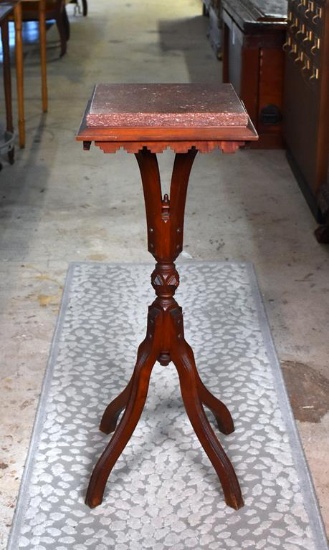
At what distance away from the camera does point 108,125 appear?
182 centimetres

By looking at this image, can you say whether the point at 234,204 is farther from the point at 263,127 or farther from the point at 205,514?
the point at 205,514

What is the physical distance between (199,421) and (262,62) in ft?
10.1

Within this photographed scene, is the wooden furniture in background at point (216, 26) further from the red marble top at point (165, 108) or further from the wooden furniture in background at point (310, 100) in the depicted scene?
the red marble top at point (165, 108)

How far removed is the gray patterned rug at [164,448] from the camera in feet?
6.61

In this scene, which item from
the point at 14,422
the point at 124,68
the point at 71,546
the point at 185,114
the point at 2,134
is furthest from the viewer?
the point at 124,68

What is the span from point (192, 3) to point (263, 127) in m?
5.96

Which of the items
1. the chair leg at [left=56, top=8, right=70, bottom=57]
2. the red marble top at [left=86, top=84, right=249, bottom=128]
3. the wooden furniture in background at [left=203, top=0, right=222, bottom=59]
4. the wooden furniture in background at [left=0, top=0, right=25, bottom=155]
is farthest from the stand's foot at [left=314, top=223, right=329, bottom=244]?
the chair leg at [left=56, top=8, right=70, bottom=57]

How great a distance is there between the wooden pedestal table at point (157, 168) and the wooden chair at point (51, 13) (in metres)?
3.76

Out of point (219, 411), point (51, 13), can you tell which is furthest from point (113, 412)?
point (51, 13)

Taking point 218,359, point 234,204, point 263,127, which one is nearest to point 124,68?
point 263,127

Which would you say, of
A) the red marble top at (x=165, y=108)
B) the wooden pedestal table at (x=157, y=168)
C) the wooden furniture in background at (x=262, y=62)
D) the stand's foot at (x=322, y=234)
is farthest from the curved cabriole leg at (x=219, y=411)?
the wooden furniture in background at (x=262, y=62)

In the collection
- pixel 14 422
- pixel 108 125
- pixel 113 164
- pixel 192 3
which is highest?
pixel 108 125

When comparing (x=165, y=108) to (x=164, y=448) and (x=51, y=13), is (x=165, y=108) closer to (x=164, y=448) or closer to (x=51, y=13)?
(x=164, y=448)

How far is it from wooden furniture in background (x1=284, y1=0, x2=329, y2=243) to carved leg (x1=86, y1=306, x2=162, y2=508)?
1.71 metres
